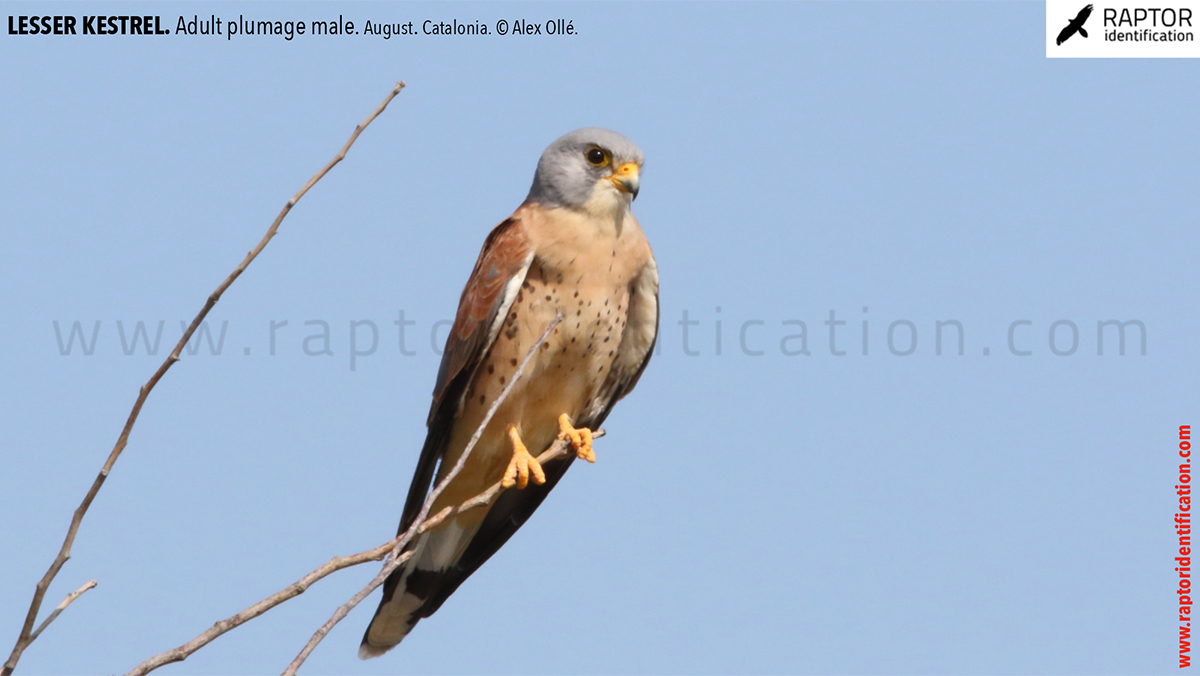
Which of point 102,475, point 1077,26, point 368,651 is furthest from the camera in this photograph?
point 1077,26

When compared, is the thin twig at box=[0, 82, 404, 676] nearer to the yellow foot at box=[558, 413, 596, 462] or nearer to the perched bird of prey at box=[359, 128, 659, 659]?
the perched bird of prey at box=[359, 128, 659, 659]

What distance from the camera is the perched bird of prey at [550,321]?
3988mm

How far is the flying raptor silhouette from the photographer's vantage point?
17.5 feet

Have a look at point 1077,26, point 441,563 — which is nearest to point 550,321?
point 441,563

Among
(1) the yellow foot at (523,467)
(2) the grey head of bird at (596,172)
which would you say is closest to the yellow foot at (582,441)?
(1) the yellow foot at (523,467)

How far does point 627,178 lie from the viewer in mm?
3963

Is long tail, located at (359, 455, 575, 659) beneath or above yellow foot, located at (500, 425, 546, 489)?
beneath

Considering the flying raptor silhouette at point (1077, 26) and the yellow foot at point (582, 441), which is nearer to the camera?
the yellow foot at point (582, 441)

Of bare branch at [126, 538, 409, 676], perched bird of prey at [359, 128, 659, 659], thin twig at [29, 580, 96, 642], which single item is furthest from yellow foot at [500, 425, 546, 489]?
thin twig at [29, 580, 96, 642]

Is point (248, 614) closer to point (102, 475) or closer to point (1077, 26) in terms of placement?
point (102, 475)

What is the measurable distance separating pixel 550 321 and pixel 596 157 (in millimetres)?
649

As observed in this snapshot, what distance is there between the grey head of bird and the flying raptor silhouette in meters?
2.67

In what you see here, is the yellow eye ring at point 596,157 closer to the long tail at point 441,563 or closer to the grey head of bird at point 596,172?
the grey head of bird at point 596,172

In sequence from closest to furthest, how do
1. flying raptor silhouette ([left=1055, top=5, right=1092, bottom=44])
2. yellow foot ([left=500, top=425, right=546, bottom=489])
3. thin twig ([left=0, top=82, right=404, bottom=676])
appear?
thin twig ([left=0, top=82, right=404, bottom=676]) < yellow foot ([left=500, top=425, right=546, bottom=489]) < flying raptor silhouette ([left=1055, top=5, right=1092, bottom=44])
